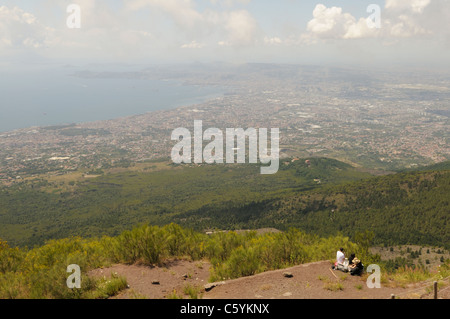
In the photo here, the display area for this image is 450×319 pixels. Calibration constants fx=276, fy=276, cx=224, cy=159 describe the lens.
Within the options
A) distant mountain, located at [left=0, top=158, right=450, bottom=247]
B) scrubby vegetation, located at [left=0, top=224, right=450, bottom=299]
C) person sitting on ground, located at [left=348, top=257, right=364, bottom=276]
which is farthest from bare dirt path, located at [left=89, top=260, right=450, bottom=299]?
distant mountain, located at [left=0, top=158, right=450, bottom=247]

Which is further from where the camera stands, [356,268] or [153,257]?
[153,257]

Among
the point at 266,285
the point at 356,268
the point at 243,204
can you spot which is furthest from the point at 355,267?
the point at 243,204

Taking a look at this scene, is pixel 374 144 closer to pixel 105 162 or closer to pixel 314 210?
pixel 314 210

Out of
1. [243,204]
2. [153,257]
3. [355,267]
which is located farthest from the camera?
[243,204]

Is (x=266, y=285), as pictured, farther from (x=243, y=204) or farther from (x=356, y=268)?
(x=243, y=204)

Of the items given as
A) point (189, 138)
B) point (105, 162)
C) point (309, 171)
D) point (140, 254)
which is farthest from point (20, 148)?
point (140, 254)

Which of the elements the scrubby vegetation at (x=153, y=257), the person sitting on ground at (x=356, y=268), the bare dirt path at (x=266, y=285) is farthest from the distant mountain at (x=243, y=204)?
the bare dirt path at (x=266, y=285)

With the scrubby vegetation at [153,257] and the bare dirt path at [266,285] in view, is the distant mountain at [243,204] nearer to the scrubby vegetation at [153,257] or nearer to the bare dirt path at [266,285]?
the scrubby vegetation at [153,257]

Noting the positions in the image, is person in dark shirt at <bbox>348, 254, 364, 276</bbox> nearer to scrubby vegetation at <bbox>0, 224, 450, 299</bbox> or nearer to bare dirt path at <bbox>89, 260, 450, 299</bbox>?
bare dirt path at <bbox>89, 260, 450, 299</bbox>
